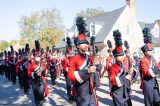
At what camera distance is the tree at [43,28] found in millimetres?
53191

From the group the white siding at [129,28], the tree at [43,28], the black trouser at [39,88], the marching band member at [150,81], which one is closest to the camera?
the marching band member at [150,81]

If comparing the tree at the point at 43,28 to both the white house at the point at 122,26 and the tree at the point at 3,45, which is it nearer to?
the white house at the point at 122,26

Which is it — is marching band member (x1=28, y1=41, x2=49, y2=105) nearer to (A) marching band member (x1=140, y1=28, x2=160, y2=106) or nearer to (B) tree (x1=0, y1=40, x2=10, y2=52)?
(A) marching band member (x1=140, y1=28, x2=160, y2=106)

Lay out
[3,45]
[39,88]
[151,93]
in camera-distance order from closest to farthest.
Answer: [151,93] < [39,88] < [3,45]

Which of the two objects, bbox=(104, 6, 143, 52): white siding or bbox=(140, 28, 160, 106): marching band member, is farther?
bbox=(104, 6, 143, 52): white siding

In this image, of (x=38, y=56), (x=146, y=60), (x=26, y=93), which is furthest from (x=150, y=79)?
(x=26, y=93)

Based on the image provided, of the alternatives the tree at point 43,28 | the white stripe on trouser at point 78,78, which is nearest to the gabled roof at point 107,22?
the tree at point 43,28

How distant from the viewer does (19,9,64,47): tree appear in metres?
53.2

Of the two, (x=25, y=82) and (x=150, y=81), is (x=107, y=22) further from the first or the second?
(x=150, y=81)

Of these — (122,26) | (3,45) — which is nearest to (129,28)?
(122,26)

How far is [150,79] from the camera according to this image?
26.8 ft

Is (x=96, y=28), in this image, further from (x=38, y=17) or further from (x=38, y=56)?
(x=38, y=56)

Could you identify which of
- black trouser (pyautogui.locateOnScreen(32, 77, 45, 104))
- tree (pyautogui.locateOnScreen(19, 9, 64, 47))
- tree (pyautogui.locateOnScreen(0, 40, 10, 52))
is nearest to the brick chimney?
tree (pyautogui.locateOnScreen(19, 9, 64, 47))

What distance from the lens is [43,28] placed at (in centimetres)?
5388
